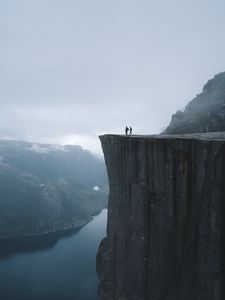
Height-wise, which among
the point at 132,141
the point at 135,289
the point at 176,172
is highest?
the point at 132,141

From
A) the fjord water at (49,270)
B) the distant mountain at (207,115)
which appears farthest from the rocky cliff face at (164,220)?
the fjord water at (49,270)

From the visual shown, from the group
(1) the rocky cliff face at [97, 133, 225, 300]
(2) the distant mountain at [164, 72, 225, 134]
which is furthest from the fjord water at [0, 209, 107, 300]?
Answer: (1) the rocky cliff face at [97, 133, 225, 300]

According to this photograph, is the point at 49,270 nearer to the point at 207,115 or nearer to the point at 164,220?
the point at 207,115

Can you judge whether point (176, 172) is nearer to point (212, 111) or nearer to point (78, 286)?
point (212, 111)

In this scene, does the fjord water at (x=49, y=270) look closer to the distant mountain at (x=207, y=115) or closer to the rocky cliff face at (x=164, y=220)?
the distant mountain at (x=207, y=115)

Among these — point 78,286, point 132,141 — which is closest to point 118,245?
point 132,141

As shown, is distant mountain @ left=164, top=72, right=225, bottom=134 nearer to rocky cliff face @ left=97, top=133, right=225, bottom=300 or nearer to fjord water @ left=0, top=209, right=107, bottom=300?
rocky cliff face @ left=97, top=133, right=225, bottom=300
